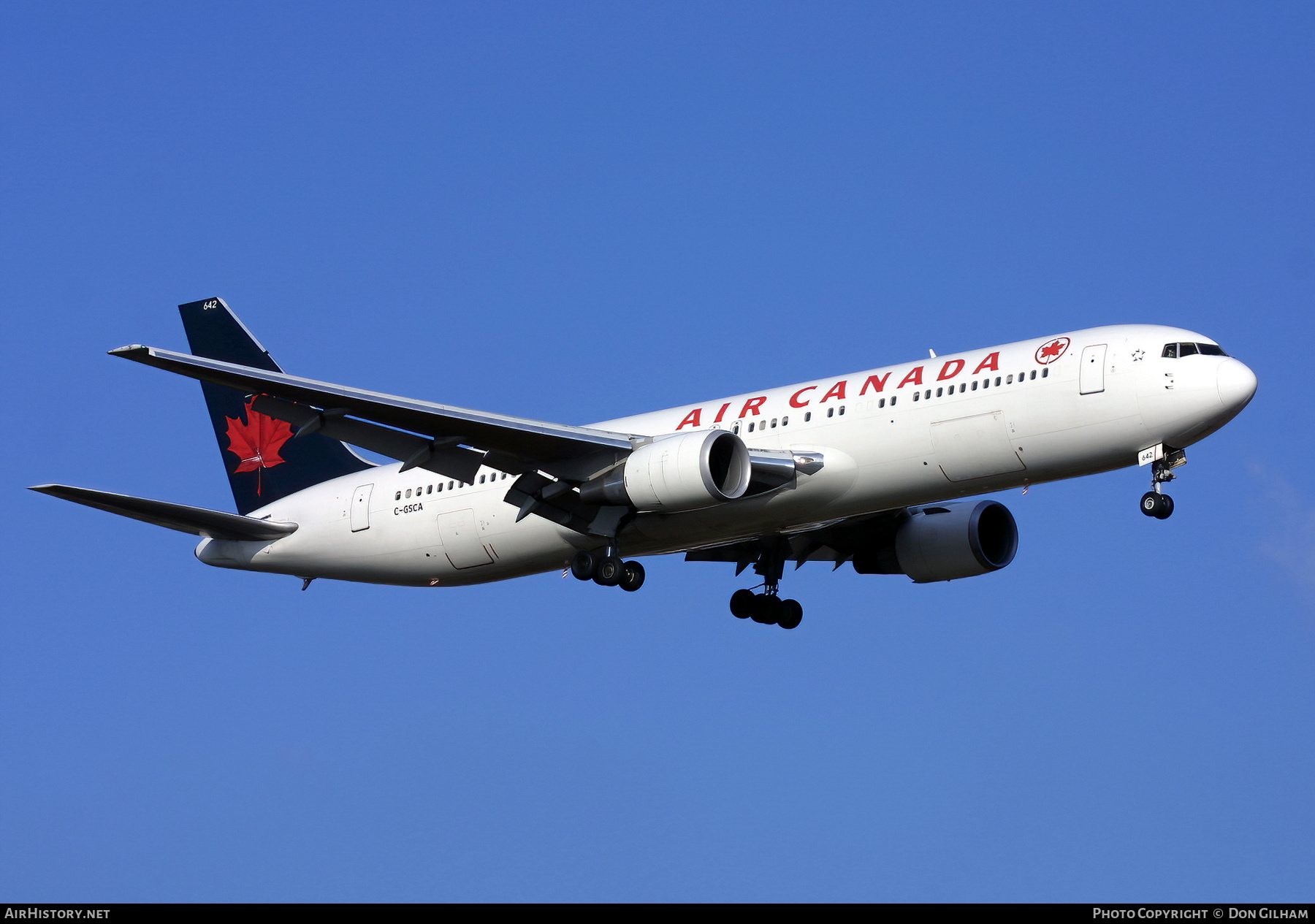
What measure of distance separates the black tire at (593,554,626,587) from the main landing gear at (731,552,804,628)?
513 centimetres

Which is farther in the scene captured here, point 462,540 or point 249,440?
point 249,440

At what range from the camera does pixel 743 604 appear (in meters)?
37.8

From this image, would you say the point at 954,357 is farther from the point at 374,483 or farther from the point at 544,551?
the point at 374,483

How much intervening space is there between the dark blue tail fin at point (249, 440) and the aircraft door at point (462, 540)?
13.6 feet

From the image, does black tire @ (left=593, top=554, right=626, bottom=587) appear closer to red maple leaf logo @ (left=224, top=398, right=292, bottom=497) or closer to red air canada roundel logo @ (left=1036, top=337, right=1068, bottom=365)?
red air canada roundel logo @ (left=1036, top=337, right=1068, bottom=365)

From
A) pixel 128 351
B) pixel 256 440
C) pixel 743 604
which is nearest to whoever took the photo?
pixel 128 351

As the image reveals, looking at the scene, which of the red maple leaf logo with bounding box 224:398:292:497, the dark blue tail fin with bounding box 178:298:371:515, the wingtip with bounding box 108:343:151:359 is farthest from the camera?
the red maple leaf logo with bounding box 224:398:292:497

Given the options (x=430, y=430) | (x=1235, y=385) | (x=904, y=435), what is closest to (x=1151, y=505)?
(x=1235, y=385)

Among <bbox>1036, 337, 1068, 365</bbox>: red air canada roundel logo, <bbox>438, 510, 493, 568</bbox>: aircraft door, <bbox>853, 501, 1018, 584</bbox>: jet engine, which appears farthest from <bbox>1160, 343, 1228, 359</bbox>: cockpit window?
<bbox>438, 510, 493, 568</bbox>: aircraft door

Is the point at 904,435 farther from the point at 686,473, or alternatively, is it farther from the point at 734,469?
the point at 686,473

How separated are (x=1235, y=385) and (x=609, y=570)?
12.1 meters

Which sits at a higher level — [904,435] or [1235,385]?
[1235,385]

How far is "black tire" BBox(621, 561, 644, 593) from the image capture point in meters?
32.8
